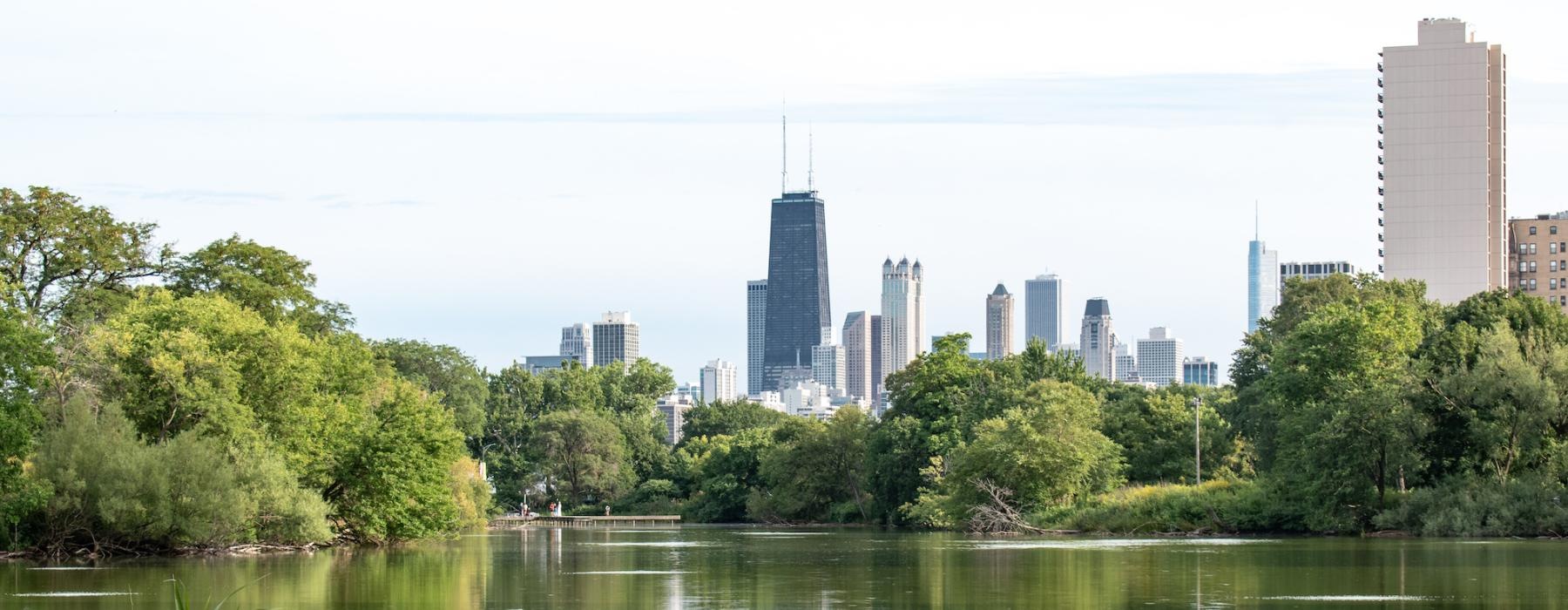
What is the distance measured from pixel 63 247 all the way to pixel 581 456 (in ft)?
208

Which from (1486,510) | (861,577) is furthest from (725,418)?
(861,577)

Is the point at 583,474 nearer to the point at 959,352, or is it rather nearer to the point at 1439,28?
the point at 959,352

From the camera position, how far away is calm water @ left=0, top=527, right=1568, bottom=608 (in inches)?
1099

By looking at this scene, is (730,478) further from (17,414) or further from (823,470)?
(17,414)

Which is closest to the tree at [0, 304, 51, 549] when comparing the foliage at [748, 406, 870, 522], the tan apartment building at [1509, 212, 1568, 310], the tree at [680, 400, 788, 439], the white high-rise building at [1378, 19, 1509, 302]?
the foliage at [748, 406, 870, 522]

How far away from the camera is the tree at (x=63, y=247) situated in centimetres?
5619

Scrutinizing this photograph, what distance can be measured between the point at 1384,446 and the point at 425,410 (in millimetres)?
30864

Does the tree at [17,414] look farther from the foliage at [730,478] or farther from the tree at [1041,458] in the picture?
the foliage at [730,478]

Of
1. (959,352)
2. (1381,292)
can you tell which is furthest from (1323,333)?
(959,352)

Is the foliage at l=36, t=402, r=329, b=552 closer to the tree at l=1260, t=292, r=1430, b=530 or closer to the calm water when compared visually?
the calm water

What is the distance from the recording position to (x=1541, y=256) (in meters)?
177

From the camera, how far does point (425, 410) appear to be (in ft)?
184

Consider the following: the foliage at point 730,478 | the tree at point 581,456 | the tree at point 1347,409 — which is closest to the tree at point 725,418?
the tree at point 581,456

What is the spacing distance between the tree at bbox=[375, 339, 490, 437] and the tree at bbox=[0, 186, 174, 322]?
43.1 metres
